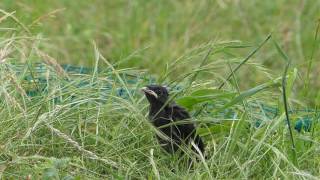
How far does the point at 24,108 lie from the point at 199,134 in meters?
0.91

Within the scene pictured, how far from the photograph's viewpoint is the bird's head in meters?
5.56

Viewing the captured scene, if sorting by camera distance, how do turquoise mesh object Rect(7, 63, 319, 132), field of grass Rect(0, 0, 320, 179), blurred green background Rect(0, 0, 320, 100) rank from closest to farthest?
field of grass Rect(0, 0, 320, 179) → turquoise mesh object Rect(7, 63, 319, 132) → blurred green background Rect(0, 0, 320, 100)

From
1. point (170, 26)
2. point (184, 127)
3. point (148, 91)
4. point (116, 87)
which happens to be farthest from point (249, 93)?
point (170, 26)

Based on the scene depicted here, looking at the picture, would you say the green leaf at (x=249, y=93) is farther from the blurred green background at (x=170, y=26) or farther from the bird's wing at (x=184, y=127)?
the blurred green background at (x=170, y=26)

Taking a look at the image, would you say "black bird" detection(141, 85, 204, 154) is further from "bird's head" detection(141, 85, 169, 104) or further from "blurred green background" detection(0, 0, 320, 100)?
"blurred green background" detection(0, 0, 320, 100)

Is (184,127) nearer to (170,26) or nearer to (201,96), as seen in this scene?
(201,96)

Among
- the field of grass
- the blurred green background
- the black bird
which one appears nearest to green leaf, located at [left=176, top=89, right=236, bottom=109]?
the field of grass

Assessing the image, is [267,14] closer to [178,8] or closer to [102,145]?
[178,8]

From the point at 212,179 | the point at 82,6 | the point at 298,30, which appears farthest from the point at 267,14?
the point at 212,179

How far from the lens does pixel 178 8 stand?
34.3ft

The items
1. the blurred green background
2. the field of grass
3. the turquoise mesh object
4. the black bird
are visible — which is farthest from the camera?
the blurred green background

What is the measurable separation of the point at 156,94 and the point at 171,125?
19 cm

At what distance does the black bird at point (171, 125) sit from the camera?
5.50 metres

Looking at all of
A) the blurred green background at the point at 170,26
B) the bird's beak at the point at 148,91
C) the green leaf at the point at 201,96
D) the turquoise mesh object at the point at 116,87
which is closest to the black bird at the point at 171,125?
the bird's beak at the point at 148,91
